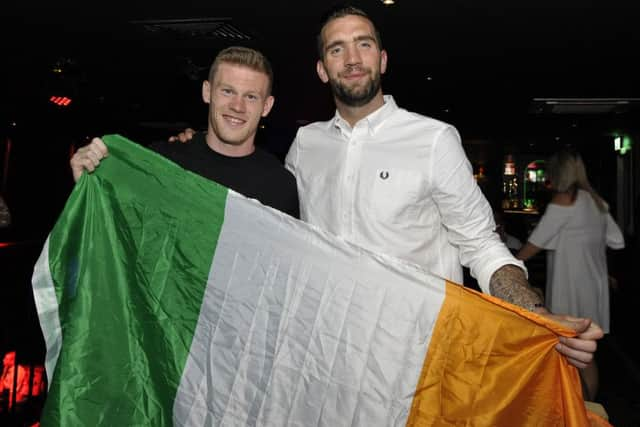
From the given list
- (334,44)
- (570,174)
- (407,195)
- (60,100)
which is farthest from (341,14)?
(60,100)

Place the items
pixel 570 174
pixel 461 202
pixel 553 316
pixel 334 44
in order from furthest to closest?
pixel 570 174 → pixel 334 44 → pixel 461 202 → pixel 553 316

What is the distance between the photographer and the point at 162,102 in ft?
32.6

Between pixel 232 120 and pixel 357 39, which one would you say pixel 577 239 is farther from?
pixel 232 120

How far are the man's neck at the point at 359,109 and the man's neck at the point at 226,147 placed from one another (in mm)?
355

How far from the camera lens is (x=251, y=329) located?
1296mm

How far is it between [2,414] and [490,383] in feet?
8.51

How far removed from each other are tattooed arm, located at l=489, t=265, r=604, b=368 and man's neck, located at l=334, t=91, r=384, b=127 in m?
0.67

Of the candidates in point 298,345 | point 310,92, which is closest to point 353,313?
point 298,345

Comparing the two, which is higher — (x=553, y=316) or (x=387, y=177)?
(x=387, y=177)

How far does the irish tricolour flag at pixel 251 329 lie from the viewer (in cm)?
122

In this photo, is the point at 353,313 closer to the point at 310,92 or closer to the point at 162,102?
the point at 310,92

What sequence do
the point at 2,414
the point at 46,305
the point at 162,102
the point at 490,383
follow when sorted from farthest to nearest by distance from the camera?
the point at 162,102, the point at 2,414, the point at 46,305, the point at 490,383

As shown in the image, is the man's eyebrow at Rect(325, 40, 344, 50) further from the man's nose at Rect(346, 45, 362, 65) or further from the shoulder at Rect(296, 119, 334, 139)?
the shoulder at Rect(296, 119, 334, 139)

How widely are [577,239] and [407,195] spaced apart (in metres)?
2.46
